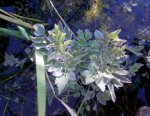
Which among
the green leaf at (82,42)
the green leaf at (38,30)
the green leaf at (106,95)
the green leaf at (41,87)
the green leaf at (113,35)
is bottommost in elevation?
the green leaf at (106,95)

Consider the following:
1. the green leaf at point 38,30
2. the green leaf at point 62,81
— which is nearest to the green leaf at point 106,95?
the green leaf at point 62,81

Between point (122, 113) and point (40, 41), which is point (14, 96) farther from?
point (122, 113)

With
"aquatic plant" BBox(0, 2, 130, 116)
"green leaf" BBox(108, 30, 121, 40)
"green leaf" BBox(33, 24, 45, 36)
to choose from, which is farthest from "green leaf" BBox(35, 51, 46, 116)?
"green leaf" BBox(108, 30, 121, 40)

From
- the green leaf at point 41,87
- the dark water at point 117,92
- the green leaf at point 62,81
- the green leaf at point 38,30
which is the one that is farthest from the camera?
the dark water at point 117,92

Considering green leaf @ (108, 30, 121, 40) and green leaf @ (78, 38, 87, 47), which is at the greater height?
green leaf @ (78, 38, 87, 47)

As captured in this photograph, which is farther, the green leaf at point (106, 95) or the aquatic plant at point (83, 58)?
the green leaf at point (106, 95)

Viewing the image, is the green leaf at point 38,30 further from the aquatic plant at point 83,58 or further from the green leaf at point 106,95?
the green leaf at point 106,95

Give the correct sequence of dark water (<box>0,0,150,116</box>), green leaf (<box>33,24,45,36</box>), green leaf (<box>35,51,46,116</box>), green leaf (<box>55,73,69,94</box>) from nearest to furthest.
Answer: green leaf (<box>35,51,46,116</box>)
green leaf (<box>55,73,69,94</box>)
green leaf (<box>33,24,45,36</box>)
dark water (<box>0,0,150,116</box>)

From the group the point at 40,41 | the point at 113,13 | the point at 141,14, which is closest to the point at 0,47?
the point at 40,41

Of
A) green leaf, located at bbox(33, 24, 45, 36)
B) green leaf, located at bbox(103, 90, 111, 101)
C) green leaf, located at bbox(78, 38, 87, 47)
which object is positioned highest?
green leaf, located at bbox(33, 24, 45, 36)

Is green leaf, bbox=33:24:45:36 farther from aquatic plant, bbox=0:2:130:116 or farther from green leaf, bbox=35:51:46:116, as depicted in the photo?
green leaf, bbox=35:51:46:116
